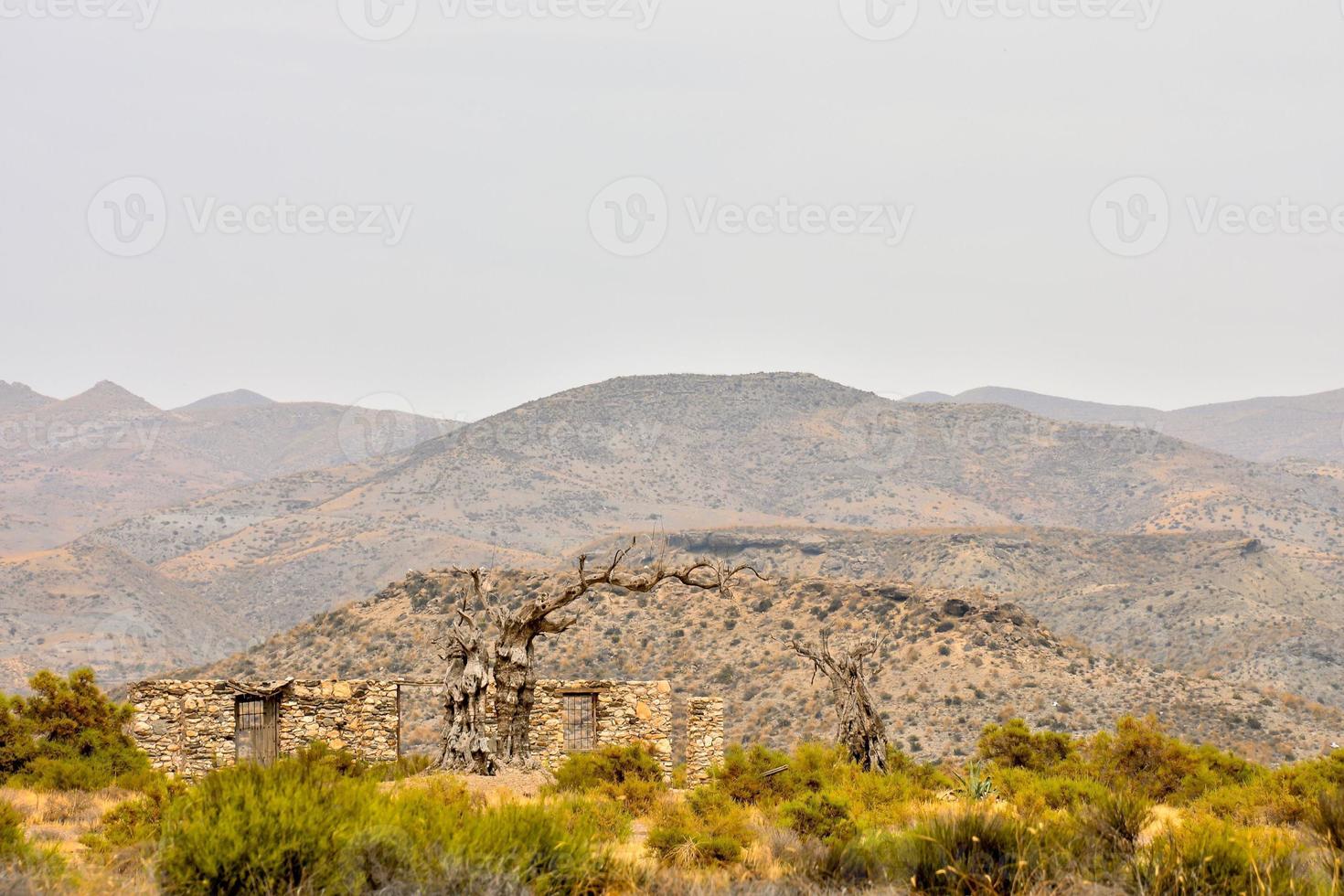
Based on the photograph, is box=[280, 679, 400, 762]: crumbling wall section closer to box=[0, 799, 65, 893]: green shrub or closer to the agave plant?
the agave plant

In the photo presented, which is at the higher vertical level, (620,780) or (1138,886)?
(1138,886)

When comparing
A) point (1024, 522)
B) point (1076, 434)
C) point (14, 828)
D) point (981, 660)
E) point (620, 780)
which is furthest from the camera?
point (1076, 434)

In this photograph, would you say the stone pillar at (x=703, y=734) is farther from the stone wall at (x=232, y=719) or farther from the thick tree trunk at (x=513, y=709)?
the stone wall at (x=232, y=719)

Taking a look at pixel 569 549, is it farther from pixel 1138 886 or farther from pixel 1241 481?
pixel 1138 886

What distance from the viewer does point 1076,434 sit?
5369 inches

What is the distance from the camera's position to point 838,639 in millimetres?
44625

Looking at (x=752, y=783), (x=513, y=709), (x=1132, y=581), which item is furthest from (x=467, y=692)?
(x=1132, y=581)

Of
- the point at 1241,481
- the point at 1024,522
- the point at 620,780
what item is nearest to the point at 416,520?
the point at 1024,522

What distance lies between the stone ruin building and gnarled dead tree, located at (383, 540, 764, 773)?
2.80 meters

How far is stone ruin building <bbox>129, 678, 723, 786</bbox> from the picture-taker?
889 inches

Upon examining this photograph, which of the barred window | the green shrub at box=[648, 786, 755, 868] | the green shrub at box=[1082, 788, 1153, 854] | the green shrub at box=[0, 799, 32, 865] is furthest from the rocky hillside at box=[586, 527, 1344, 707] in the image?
the green shrub at box=[0, 799, 32, 865]

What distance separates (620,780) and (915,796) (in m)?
4.34

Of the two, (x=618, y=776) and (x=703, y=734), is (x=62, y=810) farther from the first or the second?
(x=703, y=734)

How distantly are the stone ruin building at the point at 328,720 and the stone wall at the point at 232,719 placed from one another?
2 cm
